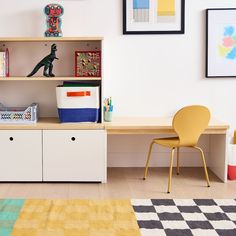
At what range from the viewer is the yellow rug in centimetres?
302

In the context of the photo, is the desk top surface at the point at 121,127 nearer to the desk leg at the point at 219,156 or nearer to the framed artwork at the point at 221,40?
the desk leg at the point at 219,156

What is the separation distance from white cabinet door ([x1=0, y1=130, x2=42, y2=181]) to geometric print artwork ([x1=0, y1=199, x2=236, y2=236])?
535 mm

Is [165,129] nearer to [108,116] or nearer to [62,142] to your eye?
[108,116]

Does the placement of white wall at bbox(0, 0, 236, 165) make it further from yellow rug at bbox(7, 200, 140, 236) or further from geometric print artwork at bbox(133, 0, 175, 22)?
yellow rug at bbox(7, 200, 140, 236)

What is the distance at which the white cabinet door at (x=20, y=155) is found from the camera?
4102mm

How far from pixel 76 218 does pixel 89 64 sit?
1506mm

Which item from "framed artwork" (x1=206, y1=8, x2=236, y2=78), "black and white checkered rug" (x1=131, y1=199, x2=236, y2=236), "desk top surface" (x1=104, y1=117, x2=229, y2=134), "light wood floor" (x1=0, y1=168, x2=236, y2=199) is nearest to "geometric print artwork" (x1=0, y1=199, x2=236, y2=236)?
"black and white checkered rug" (x1=131, y1=199, x2=236, y2=236)

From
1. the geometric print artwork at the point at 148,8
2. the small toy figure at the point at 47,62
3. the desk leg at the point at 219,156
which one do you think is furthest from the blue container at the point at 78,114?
the desk leg at the point at 219,156

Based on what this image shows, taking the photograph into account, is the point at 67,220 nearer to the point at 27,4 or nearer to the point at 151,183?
the point at 151,183

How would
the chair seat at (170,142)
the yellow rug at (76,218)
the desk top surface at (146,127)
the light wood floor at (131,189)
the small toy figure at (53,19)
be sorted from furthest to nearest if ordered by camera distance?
the small toy figure at (53,19)
the desk top surface at (146,127)
the chair seat at (170,142)
the light wood floor at (131,189)
the yellow rug at (76,218)

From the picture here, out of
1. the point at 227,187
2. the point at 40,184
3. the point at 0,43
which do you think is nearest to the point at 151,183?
the point at 227,187

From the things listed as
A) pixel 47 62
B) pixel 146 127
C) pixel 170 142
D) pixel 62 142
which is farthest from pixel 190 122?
pixel 47 62

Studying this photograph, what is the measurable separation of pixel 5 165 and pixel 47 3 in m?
1.53

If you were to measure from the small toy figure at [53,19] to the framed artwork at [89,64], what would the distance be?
0.92ft
